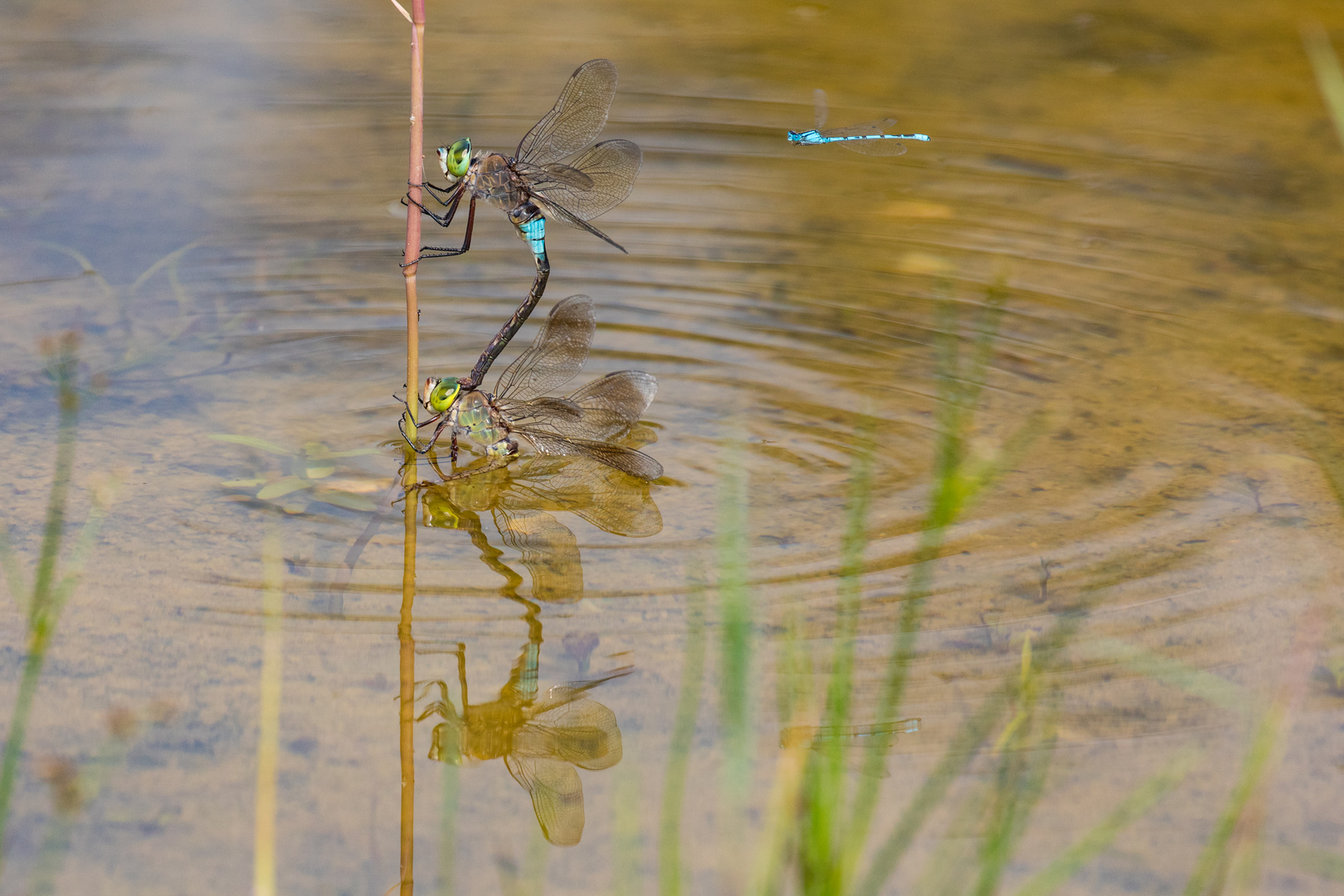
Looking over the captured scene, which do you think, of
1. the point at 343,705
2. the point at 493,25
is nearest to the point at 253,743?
the point at 343,705

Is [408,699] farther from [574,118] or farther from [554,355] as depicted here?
[574,118]

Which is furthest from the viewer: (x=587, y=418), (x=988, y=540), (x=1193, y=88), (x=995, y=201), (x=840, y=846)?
(x=1193, y=88)

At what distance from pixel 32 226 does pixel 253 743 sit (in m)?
2.72

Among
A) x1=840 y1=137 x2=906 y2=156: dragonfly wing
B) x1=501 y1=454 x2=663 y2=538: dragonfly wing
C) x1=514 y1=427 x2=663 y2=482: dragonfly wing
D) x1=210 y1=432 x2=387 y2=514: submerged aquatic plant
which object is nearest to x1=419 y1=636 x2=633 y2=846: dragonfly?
x1=501 y1=454 x2=663 y2=538: dragonfly wing

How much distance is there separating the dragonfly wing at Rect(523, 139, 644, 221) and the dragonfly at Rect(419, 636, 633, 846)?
1.23m

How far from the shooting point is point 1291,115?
17.7ft

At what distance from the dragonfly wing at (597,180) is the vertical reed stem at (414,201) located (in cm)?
46

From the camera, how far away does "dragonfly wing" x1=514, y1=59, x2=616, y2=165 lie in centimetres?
299

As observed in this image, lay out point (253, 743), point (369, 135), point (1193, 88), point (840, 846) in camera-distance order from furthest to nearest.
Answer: point (1193, 88) < point (369, 135) < point (253, 743) < point (840, 846)

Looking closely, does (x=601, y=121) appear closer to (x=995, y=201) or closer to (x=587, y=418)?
(x=587, y=418)

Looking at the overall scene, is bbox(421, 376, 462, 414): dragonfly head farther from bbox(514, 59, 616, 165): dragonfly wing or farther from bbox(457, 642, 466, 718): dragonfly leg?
bbox(457, 642, 466, 718): dragonfly leg

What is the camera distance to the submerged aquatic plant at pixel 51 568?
5.45ft

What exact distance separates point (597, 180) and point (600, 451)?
25.5 inches

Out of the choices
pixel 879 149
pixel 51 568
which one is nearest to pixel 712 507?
pixel 879 149
